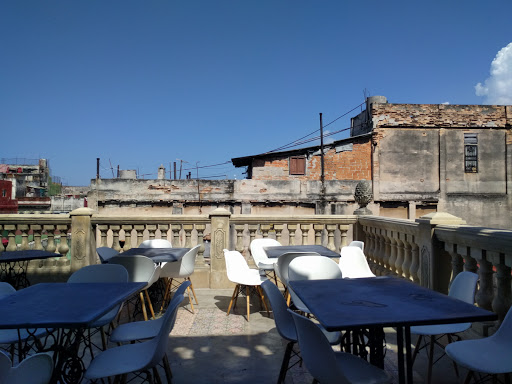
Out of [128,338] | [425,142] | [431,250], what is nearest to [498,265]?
[431,250]

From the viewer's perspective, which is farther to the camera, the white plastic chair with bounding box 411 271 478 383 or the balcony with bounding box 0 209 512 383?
the balcony with bounding box 0 209 512 383

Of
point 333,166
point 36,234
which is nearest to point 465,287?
point 36,234

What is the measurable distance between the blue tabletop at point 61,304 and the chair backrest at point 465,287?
2.46 m

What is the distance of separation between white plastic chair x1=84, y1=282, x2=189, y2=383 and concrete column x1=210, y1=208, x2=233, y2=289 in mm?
3539

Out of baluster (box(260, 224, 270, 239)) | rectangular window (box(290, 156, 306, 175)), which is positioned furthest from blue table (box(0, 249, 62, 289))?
rectangular window (box(290, 156, 306, 175))

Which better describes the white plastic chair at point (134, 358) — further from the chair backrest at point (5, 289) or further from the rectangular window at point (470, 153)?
the rectangular window at point (470, 153)

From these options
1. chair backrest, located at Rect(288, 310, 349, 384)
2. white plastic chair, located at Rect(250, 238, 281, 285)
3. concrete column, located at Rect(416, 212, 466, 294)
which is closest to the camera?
chair backrest, located at Rect(288, 310, 349, 384)

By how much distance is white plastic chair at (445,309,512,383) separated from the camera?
215cm

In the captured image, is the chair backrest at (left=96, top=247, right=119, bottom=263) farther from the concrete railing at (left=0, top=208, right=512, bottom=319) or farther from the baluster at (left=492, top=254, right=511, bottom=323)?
the baluster at (left=492, top=254, right=511, bottom=323)

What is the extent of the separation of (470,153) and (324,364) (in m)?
21.9

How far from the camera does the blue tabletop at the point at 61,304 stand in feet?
6.57

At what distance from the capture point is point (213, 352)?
142 inches

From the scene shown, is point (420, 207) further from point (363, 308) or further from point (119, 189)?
point (363, 308)

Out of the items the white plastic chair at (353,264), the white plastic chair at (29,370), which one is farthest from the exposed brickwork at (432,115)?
the white plastic chair at (29,370)
